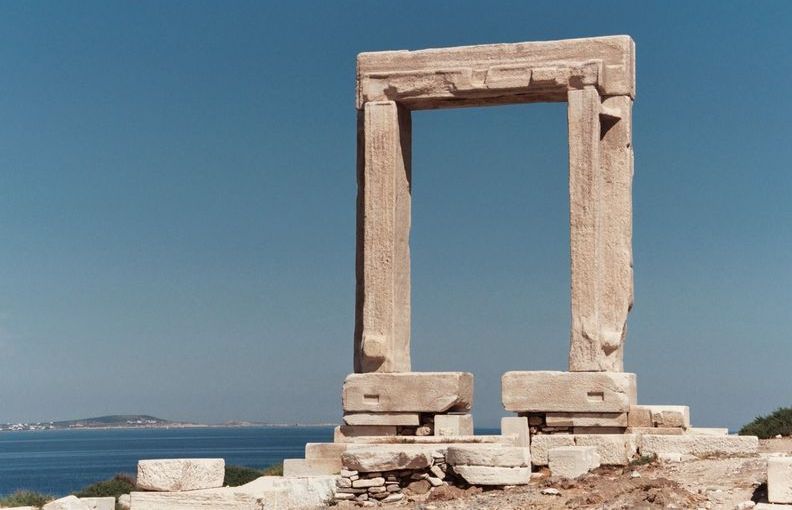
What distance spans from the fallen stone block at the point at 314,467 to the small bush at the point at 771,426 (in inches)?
358

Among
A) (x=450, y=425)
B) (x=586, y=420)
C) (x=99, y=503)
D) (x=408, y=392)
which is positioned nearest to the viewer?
(x=99, y=503)

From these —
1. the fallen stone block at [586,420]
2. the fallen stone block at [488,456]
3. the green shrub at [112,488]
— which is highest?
the fallen stone block at [586,420]

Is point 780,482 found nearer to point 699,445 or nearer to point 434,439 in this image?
point 699,445

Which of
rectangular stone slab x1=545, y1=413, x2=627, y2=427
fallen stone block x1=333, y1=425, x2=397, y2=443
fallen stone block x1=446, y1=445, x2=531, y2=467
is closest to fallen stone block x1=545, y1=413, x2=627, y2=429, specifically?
rectangular stone slab x1=545, y1=413, x2=627, y2=427

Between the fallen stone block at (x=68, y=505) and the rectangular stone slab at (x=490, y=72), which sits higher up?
the rectangular stone slab at (x=490, y=72)

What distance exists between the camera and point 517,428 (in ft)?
56.6

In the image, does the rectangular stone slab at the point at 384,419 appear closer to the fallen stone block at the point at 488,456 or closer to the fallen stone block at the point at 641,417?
the fallen stone block at the point at 488,456

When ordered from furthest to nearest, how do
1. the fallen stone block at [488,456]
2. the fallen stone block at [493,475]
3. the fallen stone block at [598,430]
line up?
the fallen stone block at [598,430] → the fallen stone block at [488,456] → the fallen stone block at [493,475]

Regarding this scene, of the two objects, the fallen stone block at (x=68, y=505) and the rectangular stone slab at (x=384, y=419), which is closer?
the fallen stone block at (x=68, y=505)

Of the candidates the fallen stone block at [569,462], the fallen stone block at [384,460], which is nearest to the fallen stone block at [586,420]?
the fallen stone block at [569,462]

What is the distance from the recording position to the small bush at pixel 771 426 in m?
23.5

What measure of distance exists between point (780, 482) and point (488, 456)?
11.3ft

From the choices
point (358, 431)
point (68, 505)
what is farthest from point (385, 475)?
point (68, 505)

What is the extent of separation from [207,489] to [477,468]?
306 cm
